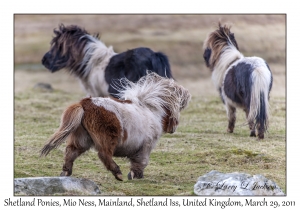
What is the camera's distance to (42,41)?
3478 cm

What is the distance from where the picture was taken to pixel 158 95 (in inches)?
363

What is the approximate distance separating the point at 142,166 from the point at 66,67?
6008 millimetres

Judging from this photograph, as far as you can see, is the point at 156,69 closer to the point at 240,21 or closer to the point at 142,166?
the point at 142,166

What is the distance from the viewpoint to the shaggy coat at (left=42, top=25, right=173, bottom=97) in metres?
12.9

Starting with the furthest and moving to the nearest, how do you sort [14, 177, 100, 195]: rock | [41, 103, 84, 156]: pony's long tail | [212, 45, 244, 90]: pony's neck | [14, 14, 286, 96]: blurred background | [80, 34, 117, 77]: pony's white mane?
[14, 14, 286, 96]: blurred background → [80, 34, 117, 77]: pony's white mane → [212, 45, 244, 90]: pony's neck → [41, 103, 84, 156]: pony's long tail → [14, 177, 100, 195]: rock

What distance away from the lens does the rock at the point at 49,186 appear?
288 inches

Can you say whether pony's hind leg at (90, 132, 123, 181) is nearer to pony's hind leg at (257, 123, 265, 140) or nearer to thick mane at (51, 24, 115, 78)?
pony's hind leg at (257, 123, 265, 140)

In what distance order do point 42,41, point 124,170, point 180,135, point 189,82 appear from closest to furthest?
point 124,170, point 180,135, point 189,82, point 42,41

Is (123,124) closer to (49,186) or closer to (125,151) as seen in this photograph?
(125,151)

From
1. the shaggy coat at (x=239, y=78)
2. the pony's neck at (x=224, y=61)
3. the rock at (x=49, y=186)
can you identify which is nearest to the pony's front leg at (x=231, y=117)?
the shaggy coat at (x=239, y=78)

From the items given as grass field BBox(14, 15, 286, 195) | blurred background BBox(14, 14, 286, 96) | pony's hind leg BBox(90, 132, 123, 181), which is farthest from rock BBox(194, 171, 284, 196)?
blurred background BBox(14, 14, 286, 96)

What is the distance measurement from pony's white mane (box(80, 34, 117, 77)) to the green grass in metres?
1.76

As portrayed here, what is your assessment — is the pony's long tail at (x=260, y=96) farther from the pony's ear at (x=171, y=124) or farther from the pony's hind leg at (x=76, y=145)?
the pony's hind leg at (x=76, y=145)
